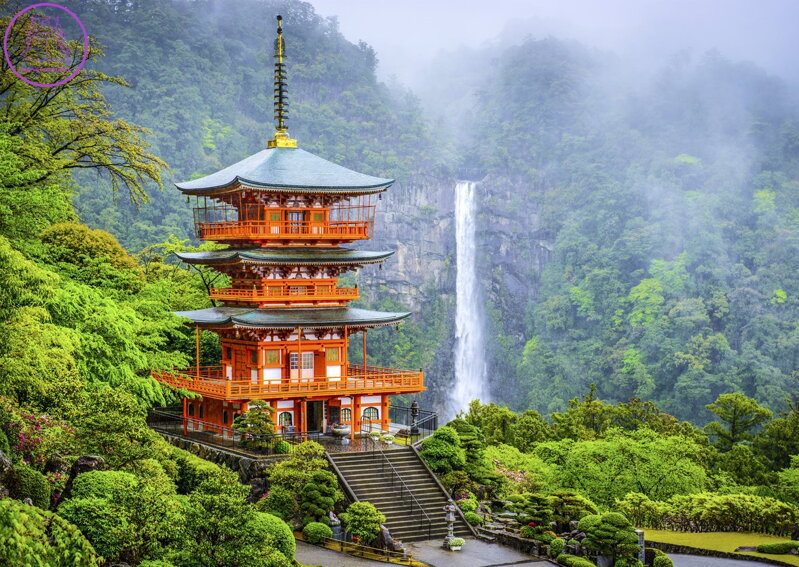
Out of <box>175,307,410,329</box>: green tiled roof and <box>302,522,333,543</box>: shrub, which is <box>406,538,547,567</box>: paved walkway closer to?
<box>302,522,333,543</box>: shrub

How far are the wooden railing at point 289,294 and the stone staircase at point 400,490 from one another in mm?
5741

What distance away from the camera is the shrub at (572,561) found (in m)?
24.0

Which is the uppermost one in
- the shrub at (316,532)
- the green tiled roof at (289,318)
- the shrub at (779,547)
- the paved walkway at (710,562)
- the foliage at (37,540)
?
the green tiled roof at (289,318)

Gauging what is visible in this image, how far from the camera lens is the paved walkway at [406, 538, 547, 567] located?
79.8 feet

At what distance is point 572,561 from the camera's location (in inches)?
953

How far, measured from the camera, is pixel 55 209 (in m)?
27.6

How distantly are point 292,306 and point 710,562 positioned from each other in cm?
1475

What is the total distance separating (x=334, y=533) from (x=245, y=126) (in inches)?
2864

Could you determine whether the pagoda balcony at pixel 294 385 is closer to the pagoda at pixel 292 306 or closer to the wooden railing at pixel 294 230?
the pagoda at pixel 292 306

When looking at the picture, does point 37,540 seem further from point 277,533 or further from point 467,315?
point 467,315

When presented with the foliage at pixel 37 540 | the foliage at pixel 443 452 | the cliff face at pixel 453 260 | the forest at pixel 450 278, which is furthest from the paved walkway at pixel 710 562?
the cliff face at pixel 453 260

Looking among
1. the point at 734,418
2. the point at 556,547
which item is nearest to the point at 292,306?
the point at 556,547

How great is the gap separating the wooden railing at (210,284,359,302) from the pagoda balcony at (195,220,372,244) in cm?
157

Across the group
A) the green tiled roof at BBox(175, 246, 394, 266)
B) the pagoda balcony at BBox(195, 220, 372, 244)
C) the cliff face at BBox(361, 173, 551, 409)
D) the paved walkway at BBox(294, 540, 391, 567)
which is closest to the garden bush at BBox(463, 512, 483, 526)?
the paved walkway at BBox(294, 540, 391, 567)
